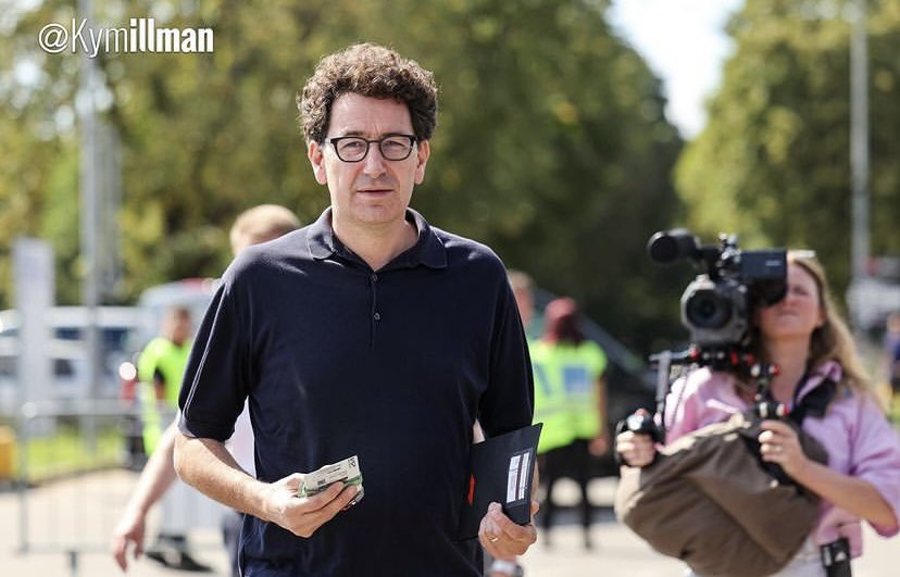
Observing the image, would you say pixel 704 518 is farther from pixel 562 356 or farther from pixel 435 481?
pixel 562 356

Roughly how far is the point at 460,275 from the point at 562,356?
9895 millimetres

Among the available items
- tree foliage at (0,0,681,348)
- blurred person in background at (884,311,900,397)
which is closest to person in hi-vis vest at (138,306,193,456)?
tree foliage at (0,0,681,348)

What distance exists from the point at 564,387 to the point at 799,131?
125 feet

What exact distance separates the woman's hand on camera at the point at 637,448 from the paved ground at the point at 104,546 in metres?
7.16

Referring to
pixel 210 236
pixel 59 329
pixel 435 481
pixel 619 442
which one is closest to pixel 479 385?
pixel 435 481

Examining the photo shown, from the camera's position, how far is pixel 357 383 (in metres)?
4.02

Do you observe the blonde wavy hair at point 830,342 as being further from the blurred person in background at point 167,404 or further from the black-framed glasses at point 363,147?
the blurred person in background at point 167,404

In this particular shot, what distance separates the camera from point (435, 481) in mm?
4070

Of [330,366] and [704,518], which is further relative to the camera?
[704,518]

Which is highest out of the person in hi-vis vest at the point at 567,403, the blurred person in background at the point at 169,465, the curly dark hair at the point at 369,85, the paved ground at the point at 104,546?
the curly dark hair at the point at 369,85

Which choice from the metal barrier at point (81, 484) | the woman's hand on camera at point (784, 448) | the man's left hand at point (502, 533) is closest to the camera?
the man's left hand at point (502, 533)

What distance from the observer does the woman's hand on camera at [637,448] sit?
551cm

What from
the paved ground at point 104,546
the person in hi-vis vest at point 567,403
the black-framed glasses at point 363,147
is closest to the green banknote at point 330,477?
the black-framed glasses at point 363,147

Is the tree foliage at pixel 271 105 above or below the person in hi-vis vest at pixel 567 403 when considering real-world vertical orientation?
above
